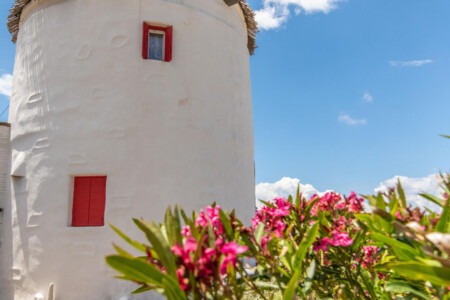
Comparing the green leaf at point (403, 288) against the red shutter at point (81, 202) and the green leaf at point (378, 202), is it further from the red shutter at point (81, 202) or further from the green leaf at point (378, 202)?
the red shutter at point (81, 202)

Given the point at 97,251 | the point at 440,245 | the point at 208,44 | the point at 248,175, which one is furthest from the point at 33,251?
the point at 440,245

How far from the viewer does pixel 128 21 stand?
6.09m

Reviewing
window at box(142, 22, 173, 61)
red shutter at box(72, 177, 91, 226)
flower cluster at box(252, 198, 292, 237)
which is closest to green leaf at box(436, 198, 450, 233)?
flower cluster at box(252, 198, 292, 237)

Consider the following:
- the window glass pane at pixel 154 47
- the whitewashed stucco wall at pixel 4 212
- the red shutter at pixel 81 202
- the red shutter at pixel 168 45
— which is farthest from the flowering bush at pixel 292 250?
the whitewashed stucco wall at pixel 4 212

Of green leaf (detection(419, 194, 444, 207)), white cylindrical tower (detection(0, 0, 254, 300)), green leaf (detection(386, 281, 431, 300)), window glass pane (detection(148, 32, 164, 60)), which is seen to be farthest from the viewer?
window glass pane (detection(148, 32, 164, 60))

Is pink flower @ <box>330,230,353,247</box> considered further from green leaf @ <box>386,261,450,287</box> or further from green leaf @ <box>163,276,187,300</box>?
green leaf @ <box>163,276,187,300</box>

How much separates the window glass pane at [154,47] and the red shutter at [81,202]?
7.64 feet

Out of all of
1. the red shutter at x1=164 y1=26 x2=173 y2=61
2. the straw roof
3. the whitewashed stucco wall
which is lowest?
the whitewashed stucco wall

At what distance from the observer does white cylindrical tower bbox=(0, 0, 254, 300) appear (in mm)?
5555

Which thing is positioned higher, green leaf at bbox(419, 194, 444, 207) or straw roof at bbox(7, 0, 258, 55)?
straw roof at bbox(7, 0, 258, 55)

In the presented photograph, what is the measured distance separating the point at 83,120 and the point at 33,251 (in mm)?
2167

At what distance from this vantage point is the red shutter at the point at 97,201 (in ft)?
18.4

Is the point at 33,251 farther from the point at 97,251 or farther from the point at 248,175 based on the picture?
the point at 248,175

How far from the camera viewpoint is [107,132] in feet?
18.9
